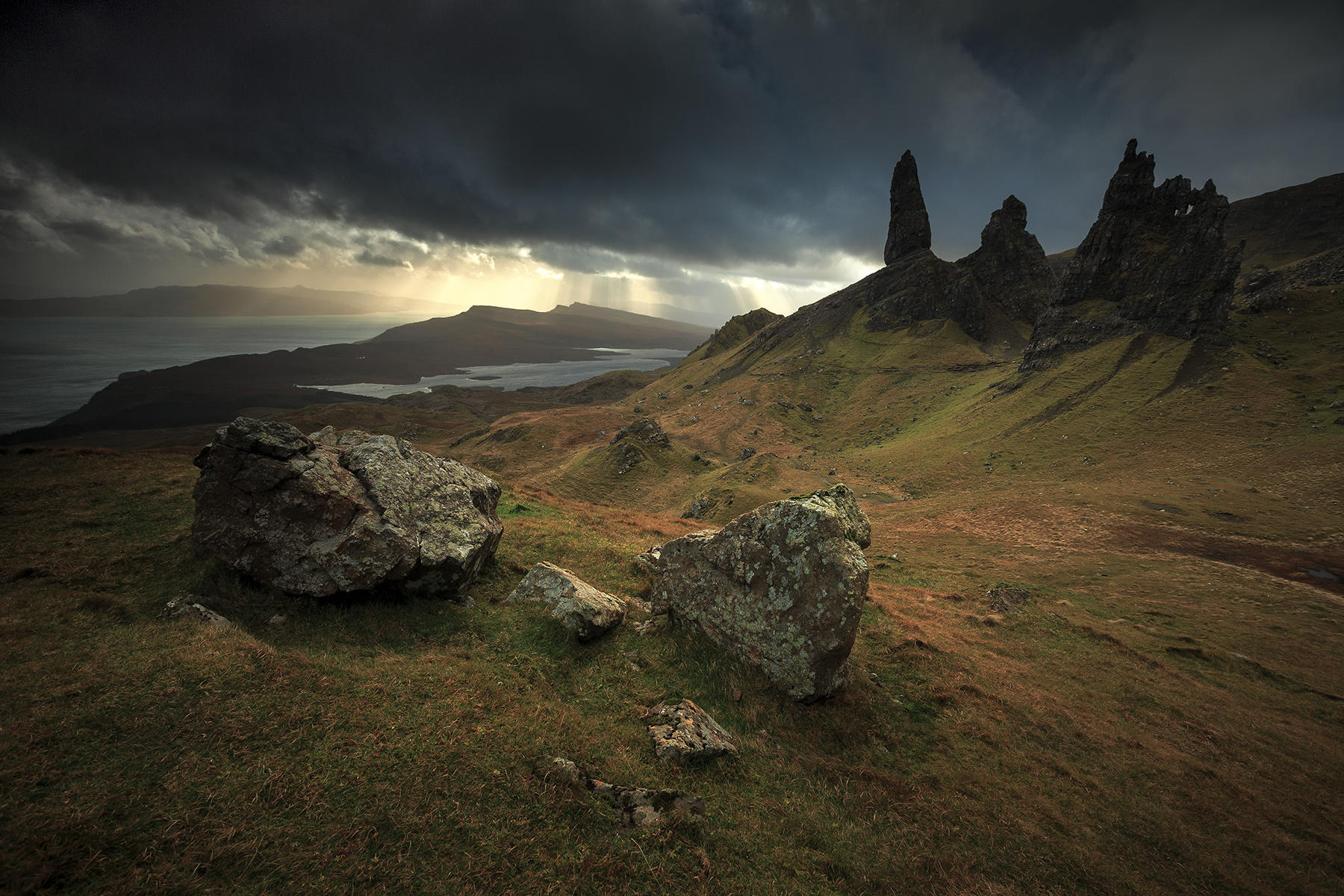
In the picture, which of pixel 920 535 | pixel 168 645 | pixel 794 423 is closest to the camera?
pixel 168 645

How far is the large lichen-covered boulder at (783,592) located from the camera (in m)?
10.0

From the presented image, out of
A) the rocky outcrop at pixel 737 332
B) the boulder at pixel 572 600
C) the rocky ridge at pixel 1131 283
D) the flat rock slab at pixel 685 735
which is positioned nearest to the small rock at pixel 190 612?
the boulder at pixel 572 600

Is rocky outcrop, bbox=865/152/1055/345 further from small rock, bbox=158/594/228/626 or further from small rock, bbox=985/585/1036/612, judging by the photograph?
small rock, bbox=158/594/228/626

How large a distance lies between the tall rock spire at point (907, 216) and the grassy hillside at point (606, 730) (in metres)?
124

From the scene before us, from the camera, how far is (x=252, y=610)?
32.5 ft

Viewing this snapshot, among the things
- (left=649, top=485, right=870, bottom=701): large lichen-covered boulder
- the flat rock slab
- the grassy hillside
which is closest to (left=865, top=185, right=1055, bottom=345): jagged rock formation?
the grassy hillside

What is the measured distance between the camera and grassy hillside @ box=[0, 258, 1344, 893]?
219 inches

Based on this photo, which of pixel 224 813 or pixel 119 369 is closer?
pixel 224 813

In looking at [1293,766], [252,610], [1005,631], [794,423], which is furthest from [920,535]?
[794,423]

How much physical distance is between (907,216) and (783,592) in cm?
14808

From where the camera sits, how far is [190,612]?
30.5 feet

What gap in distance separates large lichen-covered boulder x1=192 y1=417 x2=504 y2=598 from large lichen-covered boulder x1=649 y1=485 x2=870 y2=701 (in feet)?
20.2

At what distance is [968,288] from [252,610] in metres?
131

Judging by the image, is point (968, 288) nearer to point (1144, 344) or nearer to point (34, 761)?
point (1144, 344)
